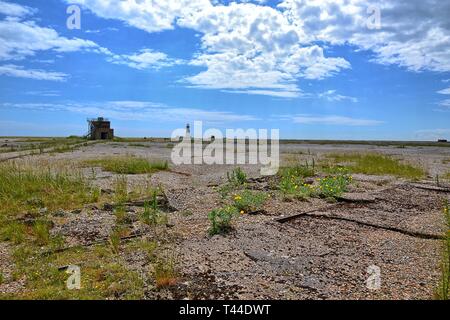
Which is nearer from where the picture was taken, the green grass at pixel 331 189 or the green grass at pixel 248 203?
the green grass at pixel 248 203

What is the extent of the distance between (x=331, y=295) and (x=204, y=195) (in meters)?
6.79

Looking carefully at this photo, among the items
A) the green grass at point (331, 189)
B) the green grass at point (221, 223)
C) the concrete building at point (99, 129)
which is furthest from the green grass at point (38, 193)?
the concrete building at point (99, 129)

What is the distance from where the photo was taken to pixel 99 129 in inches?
2532

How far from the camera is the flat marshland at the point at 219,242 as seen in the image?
4.86 meters

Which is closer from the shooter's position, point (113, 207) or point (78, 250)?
point (78, 250)

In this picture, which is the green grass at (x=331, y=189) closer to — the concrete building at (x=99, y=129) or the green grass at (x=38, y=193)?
the green grass at (x=38, y=193)

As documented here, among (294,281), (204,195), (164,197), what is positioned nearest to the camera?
(294,281)

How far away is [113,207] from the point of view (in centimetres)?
932

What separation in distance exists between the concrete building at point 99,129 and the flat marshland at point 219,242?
178 feet

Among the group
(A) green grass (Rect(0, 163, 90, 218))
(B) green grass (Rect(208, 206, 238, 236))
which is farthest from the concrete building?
(B) green grass (Rect(208, 206, 238, 236))

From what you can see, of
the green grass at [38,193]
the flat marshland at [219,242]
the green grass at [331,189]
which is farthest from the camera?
the green grass at [331,189]

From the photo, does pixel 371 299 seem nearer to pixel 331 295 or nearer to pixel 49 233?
pixel 331 295

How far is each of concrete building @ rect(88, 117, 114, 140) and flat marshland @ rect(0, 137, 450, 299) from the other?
54301 mm
